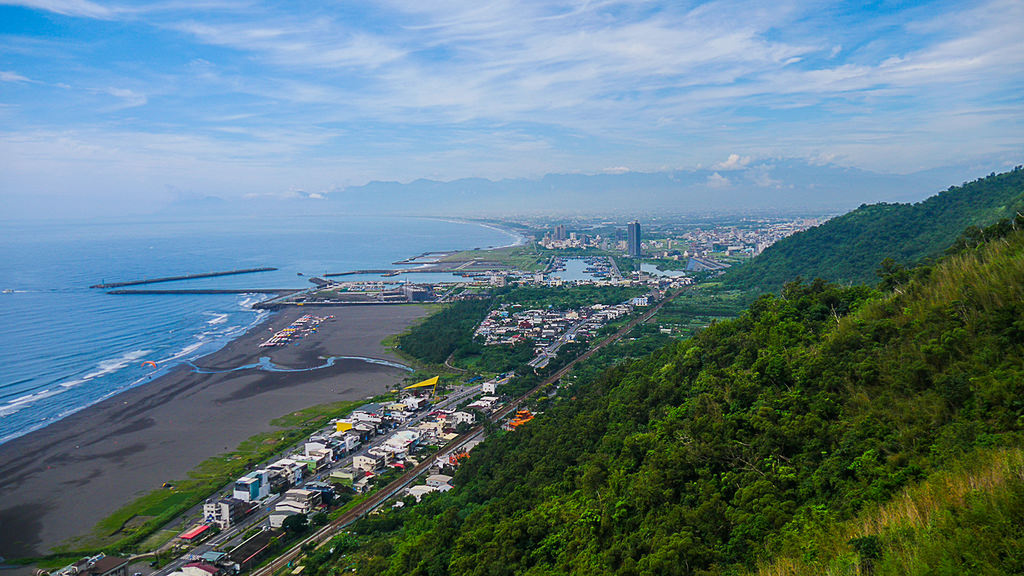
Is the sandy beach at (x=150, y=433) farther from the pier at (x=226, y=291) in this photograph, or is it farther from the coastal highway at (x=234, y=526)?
the pier at (x=226, y=291)

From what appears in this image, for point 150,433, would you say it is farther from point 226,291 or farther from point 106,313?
point 226,291

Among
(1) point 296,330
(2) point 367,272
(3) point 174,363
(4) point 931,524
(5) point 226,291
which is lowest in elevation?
(3) point 174,363

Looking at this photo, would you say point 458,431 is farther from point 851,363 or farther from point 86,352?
point 86,352

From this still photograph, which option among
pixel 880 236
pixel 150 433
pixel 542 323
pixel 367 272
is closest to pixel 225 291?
pixel 367 272

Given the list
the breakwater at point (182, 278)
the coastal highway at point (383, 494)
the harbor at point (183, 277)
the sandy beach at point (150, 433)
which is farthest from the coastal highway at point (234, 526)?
the harbor at point (183, 277)

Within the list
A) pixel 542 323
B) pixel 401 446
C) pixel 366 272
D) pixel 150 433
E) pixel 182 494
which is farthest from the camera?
pixel 366 272

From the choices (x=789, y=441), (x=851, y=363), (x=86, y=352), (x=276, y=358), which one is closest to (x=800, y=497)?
(x=789, y=441)
